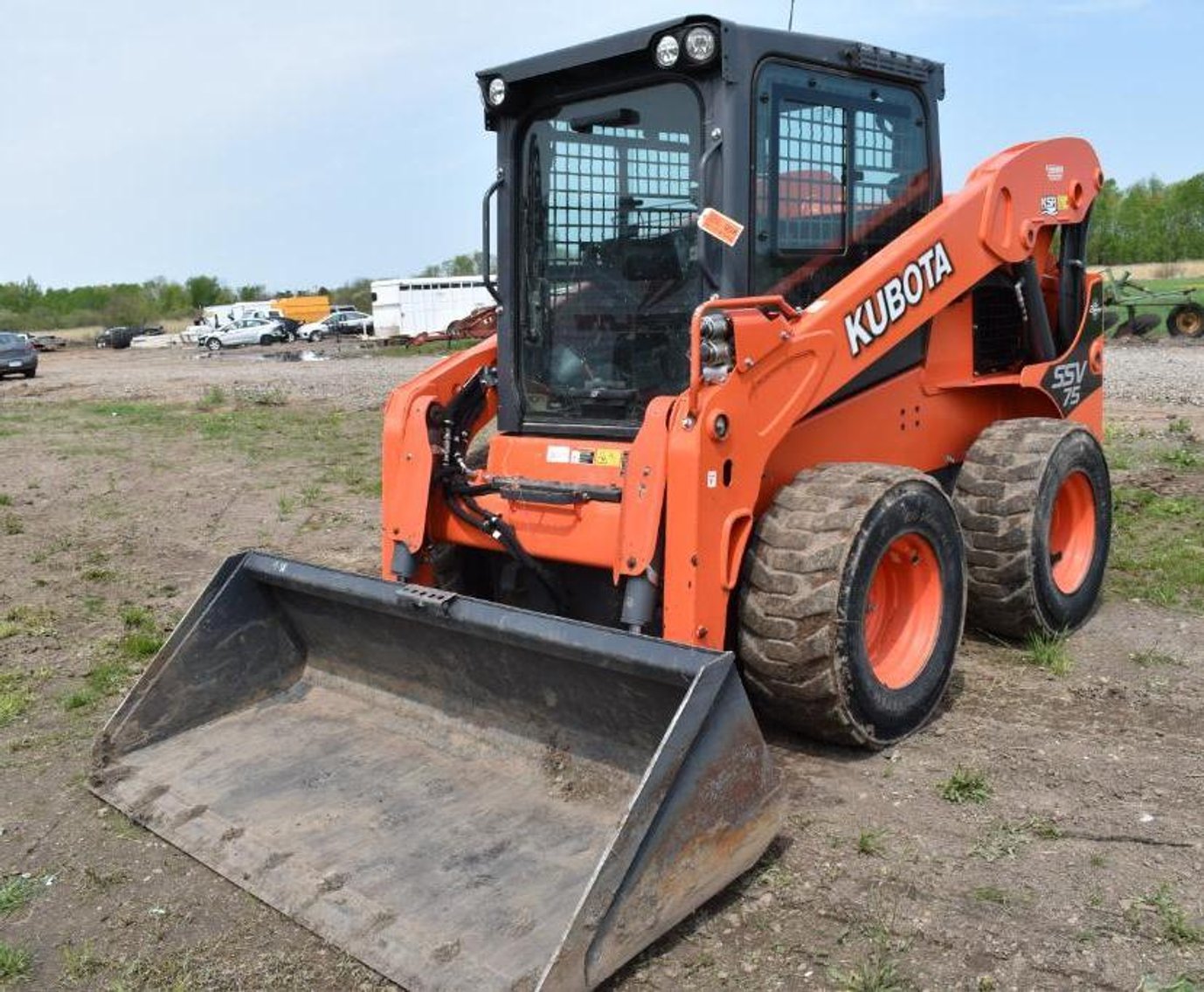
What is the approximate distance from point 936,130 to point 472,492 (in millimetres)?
2634

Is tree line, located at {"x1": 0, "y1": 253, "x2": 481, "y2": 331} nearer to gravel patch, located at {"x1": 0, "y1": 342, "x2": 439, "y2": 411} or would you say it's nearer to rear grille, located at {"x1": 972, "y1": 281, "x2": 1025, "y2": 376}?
gravel patch, located at {"x1": 0, "y1": 342, "x2": 439, "y2": 411}

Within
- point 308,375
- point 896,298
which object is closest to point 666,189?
point 896,298

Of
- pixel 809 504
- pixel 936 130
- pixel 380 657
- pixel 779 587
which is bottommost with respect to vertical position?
pixel 380 657

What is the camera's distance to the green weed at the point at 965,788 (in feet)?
13.1

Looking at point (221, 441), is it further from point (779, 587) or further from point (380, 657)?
point (779, 587)

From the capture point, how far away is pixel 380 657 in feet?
15.1

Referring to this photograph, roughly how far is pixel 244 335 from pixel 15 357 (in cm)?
1811

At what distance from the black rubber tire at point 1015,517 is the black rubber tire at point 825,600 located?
1.02m

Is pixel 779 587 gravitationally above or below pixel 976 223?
below

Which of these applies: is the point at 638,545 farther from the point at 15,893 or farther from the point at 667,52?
the point at 15,893

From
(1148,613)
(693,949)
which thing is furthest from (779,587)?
(1148,613)

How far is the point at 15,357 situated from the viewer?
30.1 meters

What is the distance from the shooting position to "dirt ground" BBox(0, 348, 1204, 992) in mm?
3162

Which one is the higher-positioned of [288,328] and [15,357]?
[288,328]
